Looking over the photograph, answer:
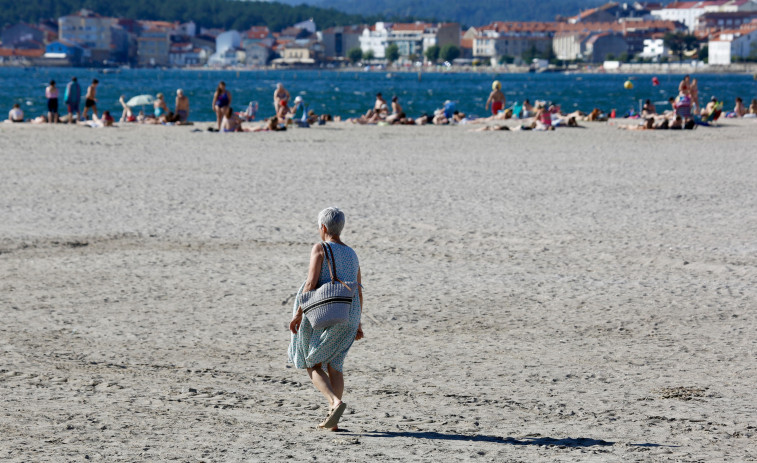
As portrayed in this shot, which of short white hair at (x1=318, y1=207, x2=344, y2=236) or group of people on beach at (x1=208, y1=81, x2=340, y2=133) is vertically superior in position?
short white hair at (x1=318, y1=207, x2=344, y2=236)

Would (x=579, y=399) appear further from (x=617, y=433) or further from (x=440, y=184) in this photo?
(x=440, y=184)

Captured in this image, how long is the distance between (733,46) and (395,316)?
180m

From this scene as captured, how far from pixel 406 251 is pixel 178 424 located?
15.8ft

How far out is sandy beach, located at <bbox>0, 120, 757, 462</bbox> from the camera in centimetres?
493

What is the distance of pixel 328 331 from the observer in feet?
16.3

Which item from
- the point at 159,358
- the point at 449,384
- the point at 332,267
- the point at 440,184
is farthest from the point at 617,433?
the point at 440,184

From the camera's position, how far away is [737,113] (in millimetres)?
33500

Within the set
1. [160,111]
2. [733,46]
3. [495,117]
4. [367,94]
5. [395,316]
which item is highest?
[733,46]

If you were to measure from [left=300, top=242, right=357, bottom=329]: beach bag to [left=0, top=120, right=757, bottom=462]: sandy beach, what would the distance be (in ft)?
1.81

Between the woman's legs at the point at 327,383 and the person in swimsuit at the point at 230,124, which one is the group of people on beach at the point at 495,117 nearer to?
the person in swimsuit at the point at 230,124

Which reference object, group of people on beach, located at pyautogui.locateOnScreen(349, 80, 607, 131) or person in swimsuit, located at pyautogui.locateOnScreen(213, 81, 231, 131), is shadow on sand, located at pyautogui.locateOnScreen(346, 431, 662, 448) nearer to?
person in swimsuit, located at pyautogui.locateOnScreen(213, 81, 231, 131)

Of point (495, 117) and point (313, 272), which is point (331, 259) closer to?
point (313, 272)

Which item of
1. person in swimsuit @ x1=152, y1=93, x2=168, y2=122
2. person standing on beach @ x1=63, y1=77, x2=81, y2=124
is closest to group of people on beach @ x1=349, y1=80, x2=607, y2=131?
person in swimsuit @ x1=152, y1=93, x2=168, y2=122

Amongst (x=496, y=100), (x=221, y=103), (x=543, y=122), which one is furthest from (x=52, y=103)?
(x=496, y=100)
